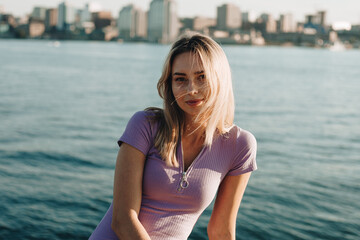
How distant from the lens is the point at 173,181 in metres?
2.43

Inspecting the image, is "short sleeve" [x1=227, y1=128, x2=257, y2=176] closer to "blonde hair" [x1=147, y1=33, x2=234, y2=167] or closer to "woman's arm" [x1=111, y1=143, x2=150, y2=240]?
"blonde hair" [x1=147, y1=33, x2=234, y2=167]

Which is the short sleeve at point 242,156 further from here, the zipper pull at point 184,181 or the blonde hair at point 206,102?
the zipper pull at point 184,181

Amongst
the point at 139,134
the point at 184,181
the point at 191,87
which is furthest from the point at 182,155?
the point at 191,87

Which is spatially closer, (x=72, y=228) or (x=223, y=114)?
(x=223, y=114)

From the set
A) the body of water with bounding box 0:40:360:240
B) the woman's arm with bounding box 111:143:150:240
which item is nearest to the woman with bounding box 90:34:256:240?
the woman's arm with bounding box 111:143:150:240

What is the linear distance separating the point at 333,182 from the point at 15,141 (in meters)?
9.91

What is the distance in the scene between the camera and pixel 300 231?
8.53 m

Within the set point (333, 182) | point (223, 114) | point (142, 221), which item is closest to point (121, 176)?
point (142, 221)

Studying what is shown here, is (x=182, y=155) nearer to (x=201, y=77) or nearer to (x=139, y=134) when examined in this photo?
(x=139, y=134)

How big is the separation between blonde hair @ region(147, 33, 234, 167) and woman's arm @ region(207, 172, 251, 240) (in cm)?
28

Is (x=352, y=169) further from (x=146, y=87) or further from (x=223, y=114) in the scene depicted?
(x=146, y=87)

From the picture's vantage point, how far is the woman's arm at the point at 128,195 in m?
2.37

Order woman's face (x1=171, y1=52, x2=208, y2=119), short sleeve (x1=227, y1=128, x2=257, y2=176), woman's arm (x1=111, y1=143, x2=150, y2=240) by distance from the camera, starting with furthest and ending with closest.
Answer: short sleeve (x1=227, y1=128, x2=257, y2=176) → woman's face (x1=171, y1=52, x2=208, y2=119) → woman's arm (x1=111, y1=143, x2=150, y2=240)

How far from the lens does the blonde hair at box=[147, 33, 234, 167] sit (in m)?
2.45
